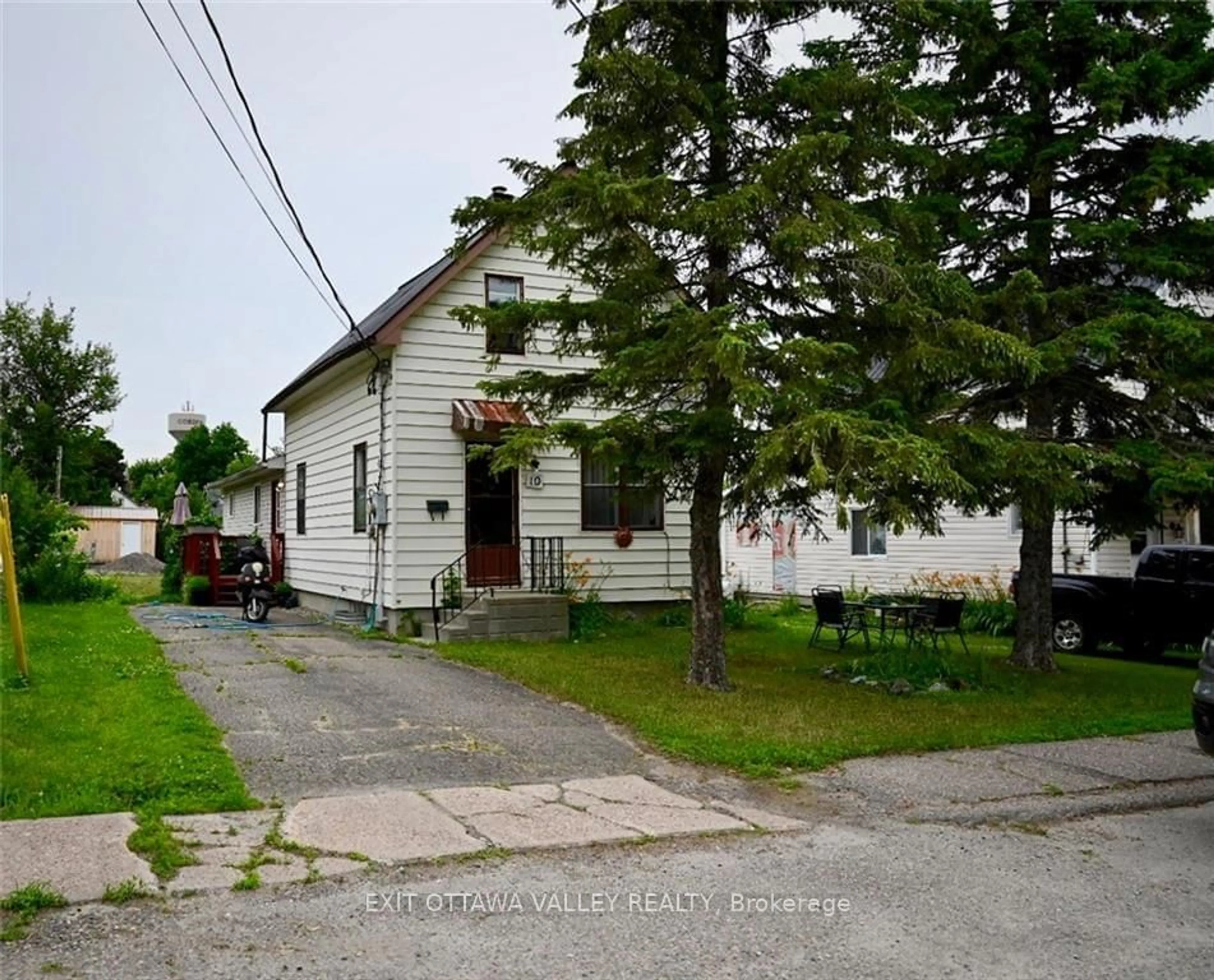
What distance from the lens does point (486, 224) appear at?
956 centimetres

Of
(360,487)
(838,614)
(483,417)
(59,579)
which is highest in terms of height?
(483,417)

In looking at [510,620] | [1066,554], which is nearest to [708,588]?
[510,620]

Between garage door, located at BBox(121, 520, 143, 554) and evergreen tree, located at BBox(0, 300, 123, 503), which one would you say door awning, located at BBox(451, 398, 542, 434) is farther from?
garage door, located at BBox(121, 520, 143, 554)

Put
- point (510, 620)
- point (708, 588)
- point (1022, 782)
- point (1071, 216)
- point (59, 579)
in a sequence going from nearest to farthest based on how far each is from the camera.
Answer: point (1022, 782) → point (708, 588) → point (1071, 216) → point (510, 620) → point (59, 579)

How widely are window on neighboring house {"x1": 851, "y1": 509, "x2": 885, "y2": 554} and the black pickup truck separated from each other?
6.36 metres

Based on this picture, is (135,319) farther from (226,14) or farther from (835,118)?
(835,118)

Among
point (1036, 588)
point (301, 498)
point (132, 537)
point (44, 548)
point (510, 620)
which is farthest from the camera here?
point (132, 537)

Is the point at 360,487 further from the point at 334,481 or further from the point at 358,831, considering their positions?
the point at 358,831

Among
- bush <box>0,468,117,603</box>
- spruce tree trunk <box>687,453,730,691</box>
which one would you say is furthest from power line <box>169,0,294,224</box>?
bush <box>0,468,117,603</box>

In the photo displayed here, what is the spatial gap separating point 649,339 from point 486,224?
83.1 inches

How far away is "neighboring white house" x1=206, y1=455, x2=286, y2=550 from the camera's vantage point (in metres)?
22.0

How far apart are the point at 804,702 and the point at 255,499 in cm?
2007

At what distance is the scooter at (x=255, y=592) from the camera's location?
626 inches

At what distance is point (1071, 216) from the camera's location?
11133 millimetres
